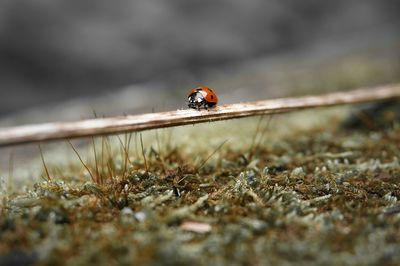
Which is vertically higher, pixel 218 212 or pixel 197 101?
pixel 197 101

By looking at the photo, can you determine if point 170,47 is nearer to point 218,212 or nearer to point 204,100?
point 204,100

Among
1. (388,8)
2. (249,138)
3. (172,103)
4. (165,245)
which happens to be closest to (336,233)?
(165,245)

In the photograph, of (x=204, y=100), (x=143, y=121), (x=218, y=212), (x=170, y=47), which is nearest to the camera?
(x=218, y=212)

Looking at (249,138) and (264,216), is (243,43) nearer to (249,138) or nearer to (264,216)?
(249,138)

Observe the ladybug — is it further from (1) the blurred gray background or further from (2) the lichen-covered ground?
(1) the blurred gray background

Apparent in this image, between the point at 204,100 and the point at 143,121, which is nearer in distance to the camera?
the point at 143,121

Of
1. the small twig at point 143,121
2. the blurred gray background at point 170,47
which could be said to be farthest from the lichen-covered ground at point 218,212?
the blurred gray background at point 170,47

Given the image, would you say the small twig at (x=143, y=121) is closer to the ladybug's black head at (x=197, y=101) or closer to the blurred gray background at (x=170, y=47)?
the ladybug's black head at (x=197, y=101)

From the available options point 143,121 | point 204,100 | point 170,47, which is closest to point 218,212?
point 143,121
